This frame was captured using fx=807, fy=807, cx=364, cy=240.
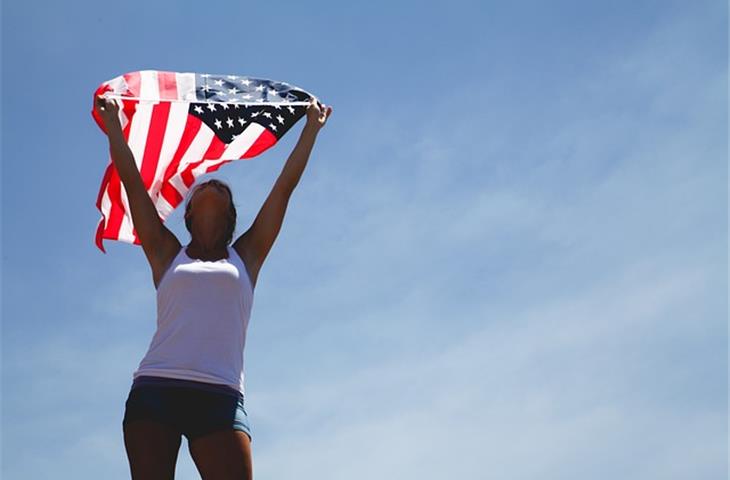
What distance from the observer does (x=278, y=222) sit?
17.6 feet

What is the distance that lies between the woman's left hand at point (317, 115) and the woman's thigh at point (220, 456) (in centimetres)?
269

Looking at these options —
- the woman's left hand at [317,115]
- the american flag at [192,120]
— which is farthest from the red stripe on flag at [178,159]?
the woman's left hand at [317,115]

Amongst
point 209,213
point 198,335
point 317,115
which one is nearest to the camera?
point 198,335

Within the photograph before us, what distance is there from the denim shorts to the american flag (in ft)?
9.64

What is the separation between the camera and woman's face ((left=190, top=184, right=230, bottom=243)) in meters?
5.23

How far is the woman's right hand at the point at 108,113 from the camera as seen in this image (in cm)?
553

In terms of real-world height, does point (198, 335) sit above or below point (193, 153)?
below

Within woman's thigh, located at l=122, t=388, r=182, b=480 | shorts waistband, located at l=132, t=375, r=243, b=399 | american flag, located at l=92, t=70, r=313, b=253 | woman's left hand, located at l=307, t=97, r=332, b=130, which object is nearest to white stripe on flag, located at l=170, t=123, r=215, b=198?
american flag, located at l=92, t=70, r=313, b=253

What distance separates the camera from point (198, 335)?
4.54 m

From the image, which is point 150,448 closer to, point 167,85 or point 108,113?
point 108,113

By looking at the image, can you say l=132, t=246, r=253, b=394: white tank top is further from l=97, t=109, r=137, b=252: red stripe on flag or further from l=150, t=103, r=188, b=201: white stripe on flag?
l=150, t=103, r=188, b=201: white stripe on flag

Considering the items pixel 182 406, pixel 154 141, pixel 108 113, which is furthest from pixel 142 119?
pixel 182 406

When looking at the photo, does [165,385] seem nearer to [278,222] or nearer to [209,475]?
[209,475]

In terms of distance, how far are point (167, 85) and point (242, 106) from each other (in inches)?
28.9
